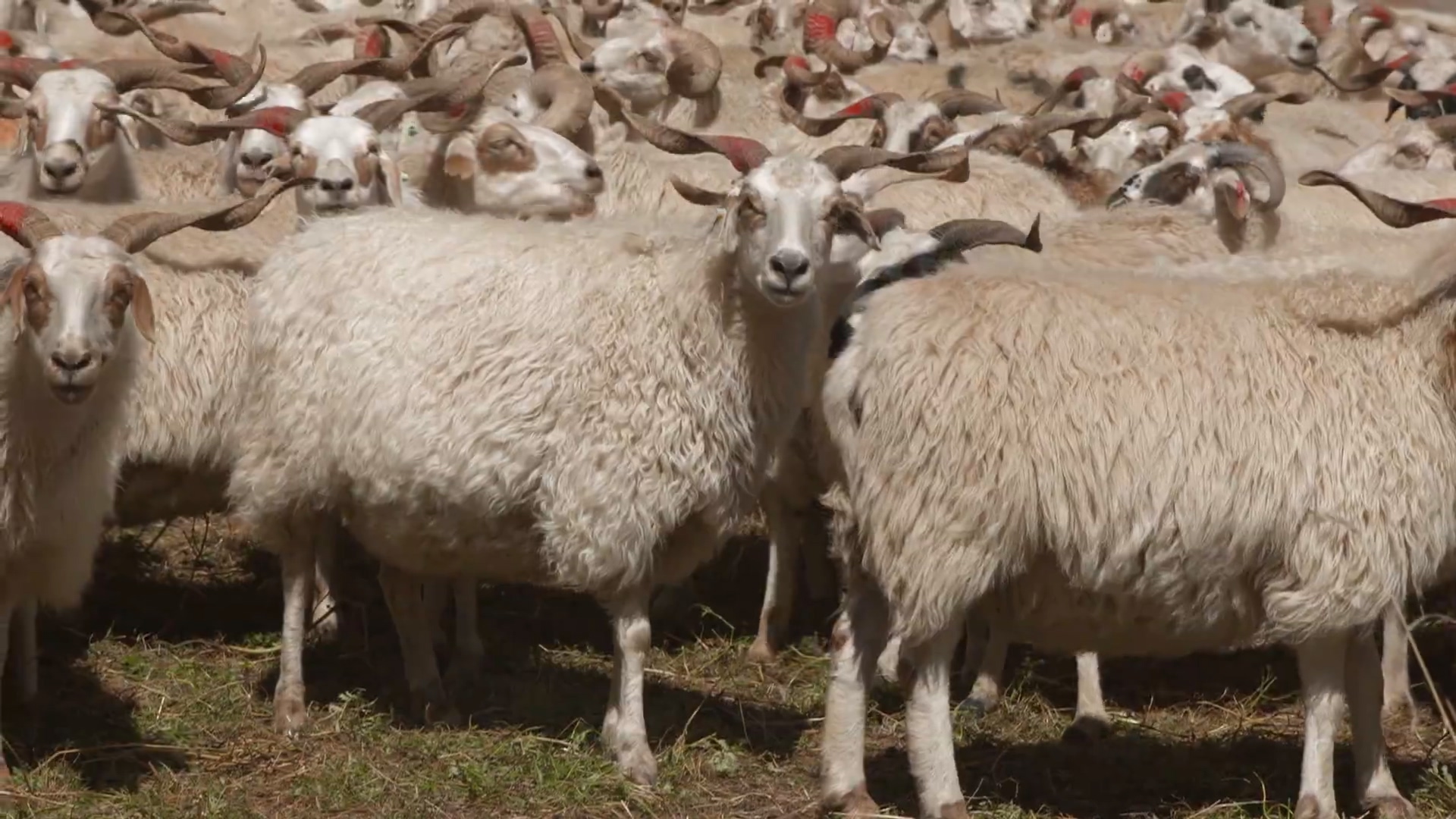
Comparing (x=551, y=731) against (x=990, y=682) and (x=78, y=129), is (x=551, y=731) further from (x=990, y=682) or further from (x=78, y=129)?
(x=78, y=129)

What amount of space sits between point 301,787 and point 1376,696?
307 cm

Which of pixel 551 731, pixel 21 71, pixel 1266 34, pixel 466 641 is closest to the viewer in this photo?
pixel 551 731

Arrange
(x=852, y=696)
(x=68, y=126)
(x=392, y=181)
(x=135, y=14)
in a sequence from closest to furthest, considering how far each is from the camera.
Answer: (x=852, y=696) < (x=392, y=181) < (x=68, y=126) < (x=135, y=14)

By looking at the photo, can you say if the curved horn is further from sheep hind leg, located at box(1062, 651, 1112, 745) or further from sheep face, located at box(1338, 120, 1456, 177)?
sheep hind leg, located at box(1062, 651, 1112, 745)

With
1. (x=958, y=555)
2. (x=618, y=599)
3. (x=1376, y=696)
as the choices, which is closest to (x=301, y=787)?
(x=618, y=599)

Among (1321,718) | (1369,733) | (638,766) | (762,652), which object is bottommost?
(762,652)

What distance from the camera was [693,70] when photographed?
11.9 meters

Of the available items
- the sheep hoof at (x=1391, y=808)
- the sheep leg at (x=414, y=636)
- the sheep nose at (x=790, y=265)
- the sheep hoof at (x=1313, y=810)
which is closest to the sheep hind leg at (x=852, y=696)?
the sheep nose at (x=790, y=265)

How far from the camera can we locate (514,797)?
607 centimetres

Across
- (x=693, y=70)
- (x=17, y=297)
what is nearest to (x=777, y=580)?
(x=17, y=297)

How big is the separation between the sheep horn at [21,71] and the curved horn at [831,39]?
17.5 feet

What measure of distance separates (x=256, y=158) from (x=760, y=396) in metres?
3.10

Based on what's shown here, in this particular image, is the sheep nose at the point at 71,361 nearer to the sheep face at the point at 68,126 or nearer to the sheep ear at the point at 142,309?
the sheep ear at the point at 142,309

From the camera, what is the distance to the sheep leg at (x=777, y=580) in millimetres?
7695
